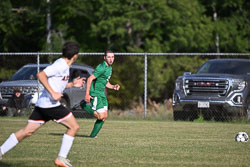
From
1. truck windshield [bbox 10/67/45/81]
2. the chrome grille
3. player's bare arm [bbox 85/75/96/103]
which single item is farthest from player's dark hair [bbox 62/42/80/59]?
truck windshield [bbox 10/67/45/81]

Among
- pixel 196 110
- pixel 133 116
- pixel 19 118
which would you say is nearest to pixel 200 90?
pixel 196 110

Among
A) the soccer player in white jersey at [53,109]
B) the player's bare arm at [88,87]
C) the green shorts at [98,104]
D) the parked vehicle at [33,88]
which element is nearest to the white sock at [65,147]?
the soccer player in white jersey at [53,109]

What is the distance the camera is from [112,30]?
116 ft

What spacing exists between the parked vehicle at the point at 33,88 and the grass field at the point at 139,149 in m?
4.04

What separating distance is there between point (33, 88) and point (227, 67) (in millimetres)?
6285

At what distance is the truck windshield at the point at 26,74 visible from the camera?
63.9ft

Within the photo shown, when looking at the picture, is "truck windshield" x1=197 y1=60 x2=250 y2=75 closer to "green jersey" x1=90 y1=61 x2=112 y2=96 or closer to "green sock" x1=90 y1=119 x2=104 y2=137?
"green jersey" x1=90 y1=61 x2=112 y2=96

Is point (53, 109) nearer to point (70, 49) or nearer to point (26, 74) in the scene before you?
point (70, 49)

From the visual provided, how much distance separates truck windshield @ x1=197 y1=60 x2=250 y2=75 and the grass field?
353 cm

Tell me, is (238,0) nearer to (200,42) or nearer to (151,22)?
(200,42)

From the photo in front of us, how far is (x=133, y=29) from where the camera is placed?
117 feet

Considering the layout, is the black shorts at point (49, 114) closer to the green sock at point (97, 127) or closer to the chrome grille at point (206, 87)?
the green sock at point (97, 127)

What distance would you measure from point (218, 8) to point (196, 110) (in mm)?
27331

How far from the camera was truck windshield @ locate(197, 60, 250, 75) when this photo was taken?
17984mm
